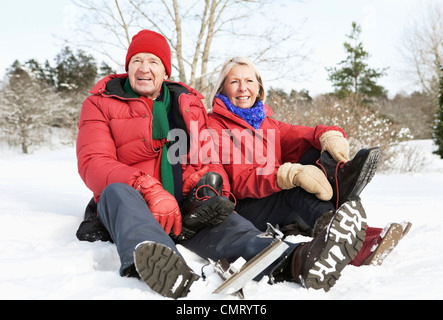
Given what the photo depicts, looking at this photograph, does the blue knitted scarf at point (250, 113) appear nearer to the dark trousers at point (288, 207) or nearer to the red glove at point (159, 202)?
the dark trousers at point (288, 207)

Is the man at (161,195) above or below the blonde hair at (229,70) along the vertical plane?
below

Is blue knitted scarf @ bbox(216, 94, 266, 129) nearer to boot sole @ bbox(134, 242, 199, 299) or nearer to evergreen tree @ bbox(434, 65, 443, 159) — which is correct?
boot sole @ bbox(134, 242, 199, 299)

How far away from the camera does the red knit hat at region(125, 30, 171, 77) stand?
2.27 meters

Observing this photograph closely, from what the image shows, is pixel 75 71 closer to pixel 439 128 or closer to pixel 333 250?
pixel 439 128

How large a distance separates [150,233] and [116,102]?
1.00m

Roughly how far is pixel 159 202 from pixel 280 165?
94 cm

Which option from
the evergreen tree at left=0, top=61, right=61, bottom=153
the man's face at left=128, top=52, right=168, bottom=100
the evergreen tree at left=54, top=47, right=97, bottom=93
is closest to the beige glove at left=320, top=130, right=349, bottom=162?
the man's face at left=128, top=52, right=168, bottom=100

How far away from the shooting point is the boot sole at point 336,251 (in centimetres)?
133

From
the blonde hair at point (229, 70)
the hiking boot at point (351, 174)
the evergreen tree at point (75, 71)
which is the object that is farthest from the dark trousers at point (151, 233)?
the evergreen tree at point (75, 71)

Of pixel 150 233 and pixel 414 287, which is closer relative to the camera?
pixel 414 287

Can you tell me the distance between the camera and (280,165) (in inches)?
89.7
